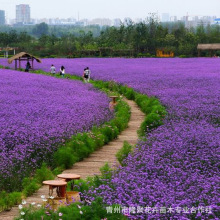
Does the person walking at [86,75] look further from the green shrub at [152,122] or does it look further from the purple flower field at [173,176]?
the purple flower field at [173,176]

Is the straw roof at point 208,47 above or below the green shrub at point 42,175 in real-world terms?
above

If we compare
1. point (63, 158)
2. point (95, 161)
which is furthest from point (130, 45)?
point (63, 158)

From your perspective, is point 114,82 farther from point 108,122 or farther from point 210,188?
point 210,188

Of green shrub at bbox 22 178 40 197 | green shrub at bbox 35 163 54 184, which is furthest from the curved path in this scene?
green shrub at bbox 35 163 54 184

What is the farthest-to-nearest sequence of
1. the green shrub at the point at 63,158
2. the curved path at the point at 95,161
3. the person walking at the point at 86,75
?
the person walking at the point at 86,75 → the green shrub at the point at 63,158 → the curved path at the point at 95,161

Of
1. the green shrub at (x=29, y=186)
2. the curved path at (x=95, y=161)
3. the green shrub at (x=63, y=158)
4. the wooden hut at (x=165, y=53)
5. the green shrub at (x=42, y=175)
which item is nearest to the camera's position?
the curved path at (x=95, y=161)

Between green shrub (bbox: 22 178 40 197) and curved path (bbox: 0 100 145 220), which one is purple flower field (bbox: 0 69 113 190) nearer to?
green shrub (bbox: 22 178 40 197)

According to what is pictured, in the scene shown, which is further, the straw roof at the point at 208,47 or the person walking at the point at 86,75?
the straw roof at the point at 208,47

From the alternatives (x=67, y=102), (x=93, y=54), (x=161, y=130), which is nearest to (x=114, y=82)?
(x=67, y=102)

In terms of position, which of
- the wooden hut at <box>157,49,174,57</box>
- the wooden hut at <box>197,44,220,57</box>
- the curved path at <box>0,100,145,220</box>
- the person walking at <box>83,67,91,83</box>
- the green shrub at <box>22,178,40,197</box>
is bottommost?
the curved path at <box>0,100,145,220</box>

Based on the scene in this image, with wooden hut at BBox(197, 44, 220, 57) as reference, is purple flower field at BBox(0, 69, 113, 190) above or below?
below

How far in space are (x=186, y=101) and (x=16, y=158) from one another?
28.2 feet

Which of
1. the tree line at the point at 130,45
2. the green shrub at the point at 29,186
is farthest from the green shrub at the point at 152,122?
the tree line at the point at 130,45

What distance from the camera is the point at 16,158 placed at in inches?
356
